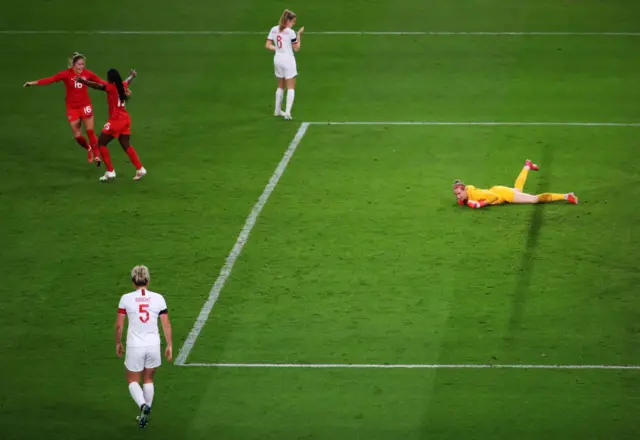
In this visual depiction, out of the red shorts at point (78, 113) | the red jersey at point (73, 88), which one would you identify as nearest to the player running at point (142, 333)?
the red jersey at point (73, 88)

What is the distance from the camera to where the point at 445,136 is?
2556 centimetres

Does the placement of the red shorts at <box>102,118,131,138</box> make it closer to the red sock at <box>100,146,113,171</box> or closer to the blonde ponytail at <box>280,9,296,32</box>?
the red sock at <box>100,146,113,171</box>

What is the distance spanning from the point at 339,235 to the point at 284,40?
6.30 m

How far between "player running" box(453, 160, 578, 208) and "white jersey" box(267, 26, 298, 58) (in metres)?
5.72

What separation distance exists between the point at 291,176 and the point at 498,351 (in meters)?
7.52

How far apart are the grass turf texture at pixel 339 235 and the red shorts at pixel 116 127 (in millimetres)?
986

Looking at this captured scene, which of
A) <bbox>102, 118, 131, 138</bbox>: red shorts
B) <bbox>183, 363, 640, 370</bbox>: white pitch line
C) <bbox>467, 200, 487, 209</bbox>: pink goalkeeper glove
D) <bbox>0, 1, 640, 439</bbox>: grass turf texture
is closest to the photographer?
<bbox>0, 1, 640, 439</bbox>: grass turf texture

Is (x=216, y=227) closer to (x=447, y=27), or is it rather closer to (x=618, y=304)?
(x=618, y=304)

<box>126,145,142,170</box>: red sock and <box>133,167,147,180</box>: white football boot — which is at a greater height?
<box>126,145,142,170</box>: red sock

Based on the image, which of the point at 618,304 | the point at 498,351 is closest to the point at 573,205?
the point at 618,304

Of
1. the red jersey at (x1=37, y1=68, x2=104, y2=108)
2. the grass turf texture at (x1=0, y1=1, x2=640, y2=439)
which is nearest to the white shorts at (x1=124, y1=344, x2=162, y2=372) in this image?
the grass turf texture at (x1=0, y1=1, x2=640, y2=439)

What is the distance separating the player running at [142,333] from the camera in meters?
14.8

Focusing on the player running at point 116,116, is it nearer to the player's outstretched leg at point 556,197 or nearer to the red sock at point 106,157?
the red sock at point 106,157

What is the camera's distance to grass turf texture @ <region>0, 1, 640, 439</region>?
15.9 meters
